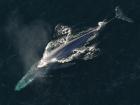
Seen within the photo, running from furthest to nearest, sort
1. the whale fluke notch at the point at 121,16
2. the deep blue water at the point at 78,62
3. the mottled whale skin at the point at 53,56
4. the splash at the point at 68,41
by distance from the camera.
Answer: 1. the whale fluke notch at the point at 121,16
2. the splash at the point at 68,41
3. the mottled whale skin at the point at 53,56
4. the deep blue water at the point at 78,62

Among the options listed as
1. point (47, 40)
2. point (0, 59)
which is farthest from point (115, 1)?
point (0, 59)

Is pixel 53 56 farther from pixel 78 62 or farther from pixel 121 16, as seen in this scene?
pixel 121 16

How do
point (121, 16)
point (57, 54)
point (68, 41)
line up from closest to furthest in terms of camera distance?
point (57, 54)
point (121, 16)
point (68, 41)

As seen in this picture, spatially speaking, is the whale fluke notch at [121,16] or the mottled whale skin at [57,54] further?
the whale fluke notch at [121,16]

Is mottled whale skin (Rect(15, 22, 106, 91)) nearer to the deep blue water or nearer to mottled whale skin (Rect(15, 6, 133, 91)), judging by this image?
mottled whale skin (Rect(15, 6, 133, 91))

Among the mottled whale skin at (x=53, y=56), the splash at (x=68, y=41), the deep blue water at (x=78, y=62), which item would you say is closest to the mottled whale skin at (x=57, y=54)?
the mottled whale skin at (x=53, y=56)

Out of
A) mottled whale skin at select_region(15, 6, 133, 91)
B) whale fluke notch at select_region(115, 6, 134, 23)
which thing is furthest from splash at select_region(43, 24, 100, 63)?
whale fluke notch at select_region(115, 6, 134, 23)

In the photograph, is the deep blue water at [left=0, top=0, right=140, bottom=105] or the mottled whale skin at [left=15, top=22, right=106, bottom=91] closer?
the deep blue water at [left=0, top=0, right=140, bottom=105]

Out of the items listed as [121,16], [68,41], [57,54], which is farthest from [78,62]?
[121,16]

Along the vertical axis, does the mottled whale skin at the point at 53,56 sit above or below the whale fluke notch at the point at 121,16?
below

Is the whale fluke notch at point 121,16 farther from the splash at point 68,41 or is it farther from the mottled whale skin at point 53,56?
the splash at point 68,41
